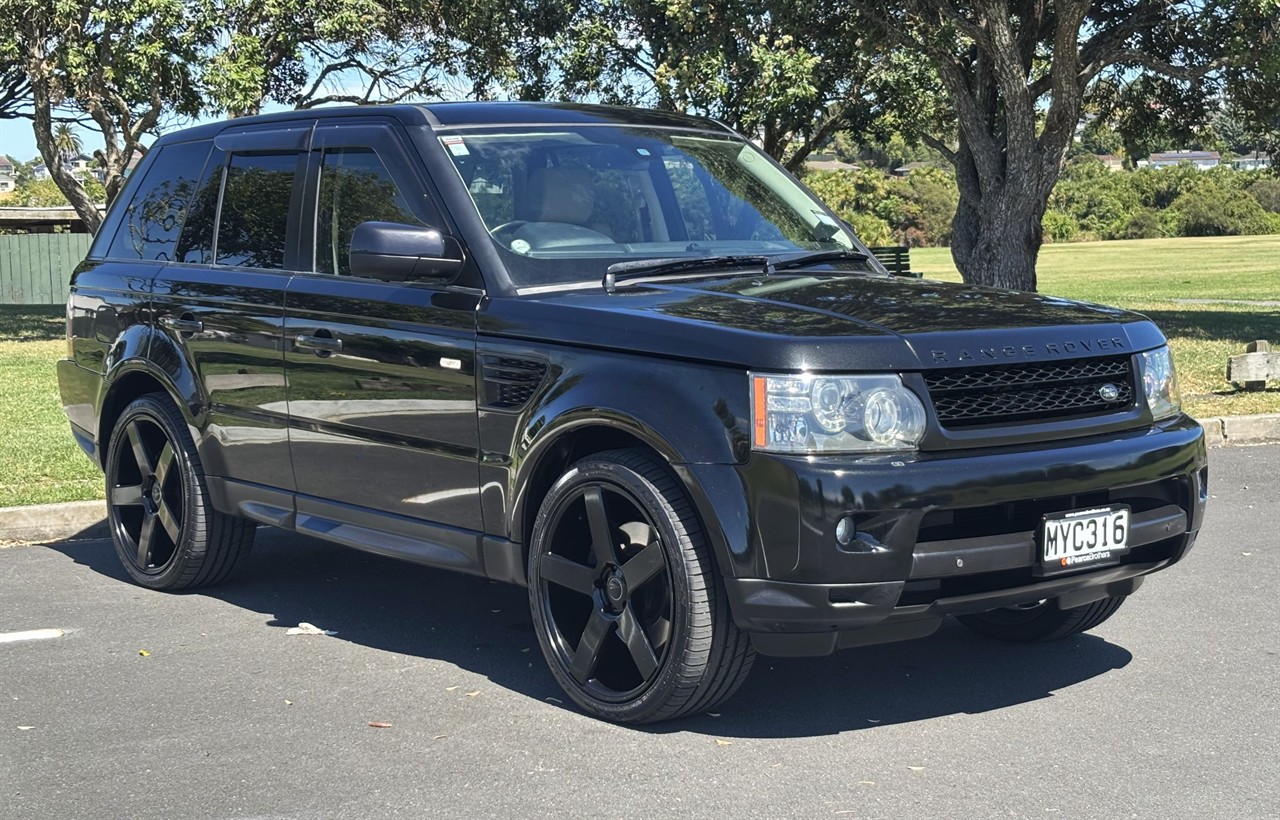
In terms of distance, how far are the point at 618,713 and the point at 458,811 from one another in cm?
82

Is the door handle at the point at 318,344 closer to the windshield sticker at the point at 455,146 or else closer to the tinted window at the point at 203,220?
the windshield sticker at the point at 455,146

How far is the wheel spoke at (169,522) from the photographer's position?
22.2 feet

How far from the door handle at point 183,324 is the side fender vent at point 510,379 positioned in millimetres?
1828

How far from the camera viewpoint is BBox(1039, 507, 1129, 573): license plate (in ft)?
15.0

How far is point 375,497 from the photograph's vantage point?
5.63 m

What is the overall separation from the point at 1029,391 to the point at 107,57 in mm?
19992

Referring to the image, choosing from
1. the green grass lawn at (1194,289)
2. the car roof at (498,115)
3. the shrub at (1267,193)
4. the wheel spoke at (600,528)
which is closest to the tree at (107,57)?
the green grass lawn at (1194,289)

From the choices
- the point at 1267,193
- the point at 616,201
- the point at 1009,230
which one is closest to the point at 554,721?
the point at 616,201

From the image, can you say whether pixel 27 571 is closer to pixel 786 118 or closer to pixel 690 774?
pixel 690 774

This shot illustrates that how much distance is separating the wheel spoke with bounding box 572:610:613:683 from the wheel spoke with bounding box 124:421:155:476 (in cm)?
277

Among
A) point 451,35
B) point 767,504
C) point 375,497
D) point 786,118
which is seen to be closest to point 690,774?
point 767,504

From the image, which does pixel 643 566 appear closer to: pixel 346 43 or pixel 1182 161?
pixel 346 43

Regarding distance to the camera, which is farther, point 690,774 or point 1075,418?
point 1075,418

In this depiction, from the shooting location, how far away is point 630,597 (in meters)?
4.77
